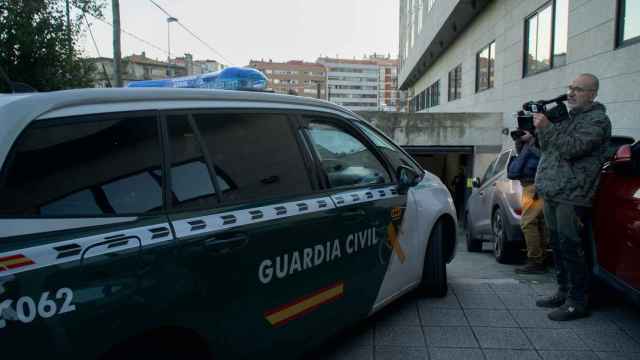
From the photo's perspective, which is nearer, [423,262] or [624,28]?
[423,262]

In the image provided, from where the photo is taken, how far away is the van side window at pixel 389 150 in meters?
3.68

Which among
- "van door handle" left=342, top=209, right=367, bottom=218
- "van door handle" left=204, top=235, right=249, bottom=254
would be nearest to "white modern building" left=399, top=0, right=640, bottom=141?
"van door handle" left=342, top=209, right=367, bottom=218

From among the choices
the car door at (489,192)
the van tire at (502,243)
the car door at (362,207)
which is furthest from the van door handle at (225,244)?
the car door at (489,192)

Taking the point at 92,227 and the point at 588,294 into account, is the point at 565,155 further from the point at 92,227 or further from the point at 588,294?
the point at 92,227

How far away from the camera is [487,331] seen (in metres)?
3.60

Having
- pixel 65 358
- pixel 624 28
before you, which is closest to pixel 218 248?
pixel 65 358

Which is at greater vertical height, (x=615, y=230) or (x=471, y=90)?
(x=471, y=90)

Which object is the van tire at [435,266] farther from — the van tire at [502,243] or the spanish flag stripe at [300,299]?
the van tire at [502,243]

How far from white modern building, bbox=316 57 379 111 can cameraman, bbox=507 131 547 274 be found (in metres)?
164

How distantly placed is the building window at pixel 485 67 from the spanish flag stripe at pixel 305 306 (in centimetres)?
1447

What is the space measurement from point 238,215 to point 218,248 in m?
0.22

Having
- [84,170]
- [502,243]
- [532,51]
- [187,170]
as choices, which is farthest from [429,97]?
[84,170]

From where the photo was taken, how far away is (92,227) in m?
1.80

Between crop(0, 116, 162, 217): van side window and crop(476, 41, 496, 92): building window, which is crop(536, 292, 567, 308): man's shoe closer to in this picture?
crop(0, 116, 162, 217): van side window
